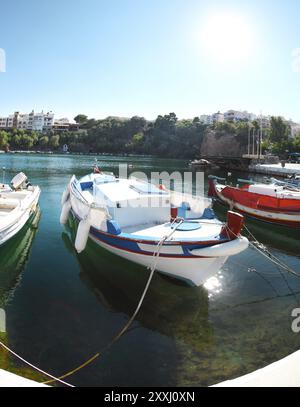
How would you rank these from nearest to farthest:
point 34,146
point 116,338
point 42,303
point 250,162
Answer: point 116,338 < point 42,303 < point 250,162 < point 34,146

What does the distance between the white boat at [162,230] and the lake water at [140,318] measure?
980 mm

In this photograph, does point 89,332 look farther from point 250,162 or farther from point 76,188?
point 250,162

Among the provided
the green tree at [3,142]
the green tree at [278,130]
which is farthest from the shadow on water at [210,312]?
the green tree at [3,142]

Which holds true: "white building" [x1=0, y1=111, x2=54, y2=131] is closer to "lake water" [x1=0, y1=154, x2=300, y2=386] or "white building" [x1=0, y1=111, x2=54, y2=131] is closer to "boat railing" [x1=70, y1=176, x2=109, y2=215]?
"boat railing" [x1=70, y1=176, x2=109, y2=215]

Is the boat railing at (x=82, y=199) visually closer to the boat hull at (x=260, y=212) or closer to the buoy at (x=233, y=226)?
the buoy at (x=233, y=226)

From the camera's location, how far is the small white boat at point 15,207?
13.8 m

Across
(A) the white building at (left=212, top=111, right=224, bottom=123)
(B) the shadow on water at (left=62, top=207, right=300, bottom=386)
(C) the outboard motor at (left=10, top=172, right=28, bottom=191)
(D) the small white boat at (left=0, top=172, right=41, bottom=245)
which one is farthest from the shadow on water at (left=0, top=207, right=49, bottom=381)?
(A) the white building at (left=212, top=111, right=224, bottom=123)

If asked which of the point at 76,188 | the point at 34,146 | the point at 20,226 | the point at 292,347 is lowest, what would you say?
the point at 292,347

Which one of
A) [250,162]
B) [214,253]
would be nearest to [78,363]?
[214,253]

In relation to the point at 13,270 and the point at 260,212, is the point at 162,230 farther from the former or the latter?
the point at 260,212

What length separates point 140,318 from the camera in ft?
30.2
